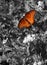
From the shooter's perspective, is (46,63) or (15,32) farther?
(15,32)

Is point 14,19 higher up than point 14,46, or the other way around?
point 14,19

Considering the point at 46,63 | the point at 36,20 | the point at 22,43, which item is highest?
the point at 36,20

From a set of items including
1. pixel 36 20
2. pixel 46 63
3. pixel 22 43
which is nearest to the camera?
pixel 46 63

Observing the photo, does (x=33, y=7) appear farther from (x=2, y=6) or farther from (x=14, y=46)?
(x=14, y=46)

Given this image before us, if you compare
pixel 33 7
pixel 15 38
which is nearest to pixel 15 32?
pixel 15 38

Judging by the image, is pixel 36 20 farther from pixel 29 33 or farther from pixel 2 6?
pixel 2 6

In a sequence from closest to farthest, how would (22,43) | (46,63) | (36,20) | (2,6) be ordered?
(46,63), (22,43), (36,20), (2,6)

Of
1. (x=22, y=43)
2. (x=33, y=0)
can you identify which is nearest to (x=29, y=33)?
(x=22, y=43)
